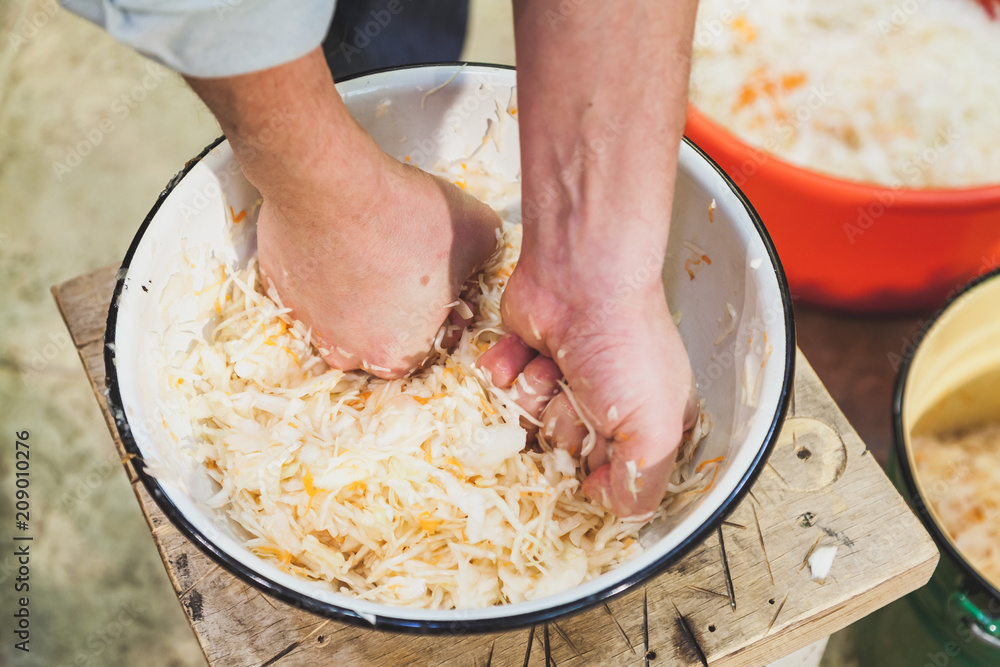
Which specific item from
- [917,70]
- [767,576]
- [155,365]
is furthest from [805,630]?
[917,70]

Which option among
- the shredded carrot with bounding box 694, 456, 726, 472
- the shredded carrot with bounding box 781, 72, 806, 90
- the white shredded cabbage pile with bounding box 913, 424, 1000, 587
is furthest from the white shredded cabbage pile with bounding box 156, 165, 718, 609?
the shredded carrot with bounding box 781, 72, 806, 90

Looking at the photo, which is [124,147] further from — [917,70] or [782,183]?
[917,70]

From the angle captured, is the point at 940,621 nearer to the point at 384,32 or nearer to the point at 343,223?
the point at 343,223

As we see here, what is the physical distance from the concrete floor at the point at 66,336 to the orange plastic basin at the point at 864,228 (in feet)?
0.69

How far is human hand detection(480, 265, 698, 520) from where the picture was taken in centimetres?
72

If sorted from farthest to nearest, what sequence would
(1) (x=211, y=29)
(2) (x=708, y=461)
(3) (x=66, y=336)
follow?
1. (3) (x=66, y=336)
2. (2) (x=708, y=461)
3. (1) (x=211, y=29)

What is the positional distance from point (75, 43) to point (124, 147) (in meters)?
0.49

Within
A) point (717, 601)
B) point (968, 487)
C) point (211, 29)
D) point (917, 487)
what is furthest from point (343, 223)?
point (968, 487)

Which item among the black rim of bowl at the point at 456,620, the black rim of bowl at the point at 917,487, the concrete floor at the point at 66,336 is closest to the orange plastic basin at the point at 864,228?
the black rim of bowl at the point at 917,487

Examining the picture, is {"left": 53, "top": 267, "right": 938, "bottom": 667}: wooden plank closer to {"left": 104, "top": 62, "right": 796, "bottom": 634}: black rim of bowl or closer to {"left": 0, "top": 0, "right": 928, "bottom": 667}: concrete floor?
{"left": 104, "top": 62, "right": 796, "bottom": 634}: black rim of bowl

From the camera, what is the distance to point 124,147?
210 cm

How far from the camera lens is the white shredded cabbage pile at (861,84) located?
1.22m

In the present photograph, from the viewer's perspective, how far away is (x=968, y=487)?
120 cm

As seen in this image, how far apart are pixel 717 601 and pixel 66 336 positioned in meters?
1.68
